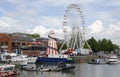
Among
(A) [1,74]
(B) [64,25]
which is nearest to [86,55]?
(B) [64,25]

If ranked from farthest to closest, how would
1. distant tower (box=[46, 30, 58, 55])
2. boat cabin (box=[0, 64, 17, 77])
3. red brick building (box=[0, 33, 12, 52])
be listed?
1. red brick building (box=[0, 33, 12, 52])
2. distant tower (box=[46, 30, 58, 55])
3. boat cabin (box=[0, 64, 17, 77])

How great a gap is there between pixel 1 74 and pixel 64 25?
3692 inches

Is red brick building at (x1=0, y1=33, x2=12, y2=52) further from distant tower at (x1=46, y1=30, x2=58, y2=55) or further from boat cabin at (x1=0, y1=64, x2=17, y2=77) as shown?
boat cabin at (x1=0, y1=64, x2=17, y2=77)

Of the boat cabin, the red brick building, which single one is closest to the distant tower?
the red brick building

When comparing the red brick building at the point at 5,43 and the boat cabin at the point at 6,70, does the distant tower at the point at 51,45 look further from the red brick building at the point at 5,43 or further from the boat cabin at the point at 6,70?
the boat cabin at the point at 6,70

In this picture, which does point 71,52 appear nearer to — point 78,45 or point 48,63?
point 78,45

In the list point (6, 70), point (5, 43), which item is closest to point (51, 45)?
point (5, 43)

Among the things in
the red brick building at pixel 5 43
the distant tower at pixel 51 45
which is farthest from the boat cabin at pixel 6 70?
the red brick building at pixel 5 43

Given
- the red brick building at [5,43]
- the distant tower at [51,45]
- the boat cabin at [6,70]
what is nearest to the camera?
the boat cabin at [6,70]

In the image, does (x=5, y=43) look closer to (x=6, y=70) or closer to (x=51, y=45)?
(x=51, y=45)

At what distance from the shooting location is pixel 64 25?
160 m

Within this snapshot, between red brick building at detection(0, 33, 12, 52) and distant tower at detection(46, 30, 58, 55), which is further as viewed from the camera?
red brick building at detection(0, 33, 12, 52)

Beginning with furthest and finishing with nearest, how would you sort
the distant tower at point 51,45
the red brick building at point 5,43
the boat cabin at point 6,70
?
the red brick building at point 5,43 < the distant tower at point 51,45 < the boat cabin at point 6,70

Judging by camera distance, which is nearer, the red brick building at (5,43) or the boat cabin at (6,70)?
the boat cabin at (6,70)
